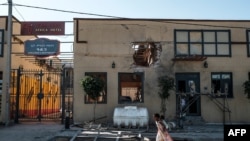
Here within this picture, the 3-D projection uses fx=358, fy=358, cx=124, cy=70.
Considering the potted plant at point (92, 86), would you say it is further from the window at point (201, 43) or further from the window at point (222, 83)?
the window at point (222, 83)

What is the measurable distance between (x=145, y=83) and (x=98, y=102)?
120 inches

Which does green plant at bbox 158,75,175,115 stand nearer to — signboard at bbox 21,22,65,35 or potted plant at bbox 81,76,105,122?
potted plant at bbox 81,76,105,122

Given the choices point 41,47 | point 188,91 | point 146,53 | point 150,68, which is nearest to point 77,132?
point 150,68

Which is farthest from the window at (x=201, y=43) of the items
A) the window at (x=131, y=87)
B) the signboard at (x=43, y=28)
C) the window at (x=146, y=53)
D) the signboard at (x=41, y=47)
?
the signboard at (x=41, y=47)

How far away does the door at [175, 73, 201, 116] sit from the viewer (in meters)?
21.4

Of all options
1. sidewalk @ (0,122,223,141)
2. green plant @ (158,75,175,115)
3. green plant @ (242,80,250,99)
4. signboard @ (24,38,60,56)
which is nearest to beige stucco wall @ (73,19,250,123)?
green plant @ (158,75,175,115)

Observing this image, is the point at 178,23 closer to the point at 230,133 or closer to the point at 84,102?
the point at 84,102

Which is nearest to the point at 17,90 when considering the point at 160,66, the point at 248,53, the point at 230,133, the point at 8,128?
the point at 8,128

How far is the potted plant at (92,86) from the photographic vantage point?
20.1m

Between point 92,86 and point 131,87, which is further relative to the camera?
point 131,87

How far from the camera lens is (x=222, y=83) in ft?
71.6

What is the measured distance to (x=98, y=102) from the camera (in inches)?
844

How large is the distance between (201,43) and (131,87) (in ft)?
16.7

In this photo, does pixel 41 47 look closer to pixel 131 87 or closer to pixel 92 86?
pixel 92 86
